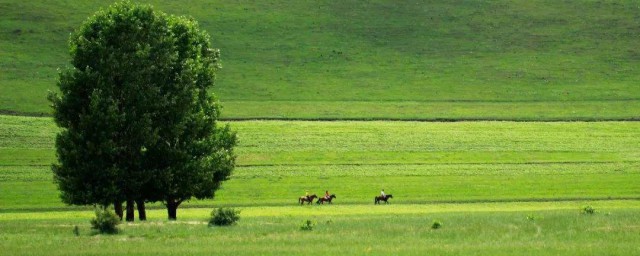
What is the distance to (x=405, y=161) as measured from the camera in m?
82.0

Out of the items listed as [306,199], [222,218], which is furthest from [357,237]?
[306,199]

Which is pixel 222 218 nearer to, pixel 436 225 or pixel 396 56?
pixel 436 225

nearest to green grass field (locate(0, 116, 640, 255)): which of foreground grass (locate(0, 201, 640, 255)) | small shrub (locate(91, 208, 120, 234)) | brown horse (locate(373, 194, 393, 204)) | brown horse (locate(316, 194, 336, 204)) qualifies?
foreground grass (locate(0, 201, 640, 255))

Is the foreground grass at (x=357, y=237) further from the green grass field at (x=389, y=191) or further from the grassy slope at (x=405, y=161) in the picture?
the grassy slope at (x=405, y=161)

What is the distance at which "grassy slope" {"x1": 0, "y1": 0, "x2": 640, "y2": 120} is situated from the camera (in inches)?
4122

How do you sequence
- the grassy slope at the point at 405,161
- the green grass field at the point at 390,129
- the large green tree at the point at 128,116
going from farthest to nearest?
1. the grassy slope at the point at 405,161
2. the large green tree at the point at 128,116
3. the green grass field at the point at 390,129

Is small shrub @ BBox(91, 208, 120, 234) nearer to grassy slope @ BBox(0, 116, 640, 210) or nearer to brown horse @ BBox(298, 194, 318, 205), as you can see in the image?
grassy slope @ BBox(0, 116, 640, 210)

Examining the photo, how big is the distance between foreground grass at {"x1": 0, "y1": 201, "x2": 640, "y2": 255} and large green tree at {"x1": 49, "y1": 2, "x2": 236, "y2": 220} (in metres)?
5.28

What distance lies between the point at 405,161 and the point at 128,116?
35.1 meters

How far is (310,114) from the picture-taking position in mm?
100062

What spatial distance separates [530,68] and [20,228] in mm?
86578

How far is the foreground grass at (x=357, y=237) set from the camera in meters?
34.1

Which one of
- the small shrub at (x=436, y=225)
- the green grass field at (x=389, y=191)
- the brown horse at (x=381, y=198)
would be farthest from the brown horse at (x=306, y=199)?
the small shrub at (x=436, y=225)

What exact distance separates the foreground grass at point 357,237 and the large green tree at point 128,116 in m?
5.28
